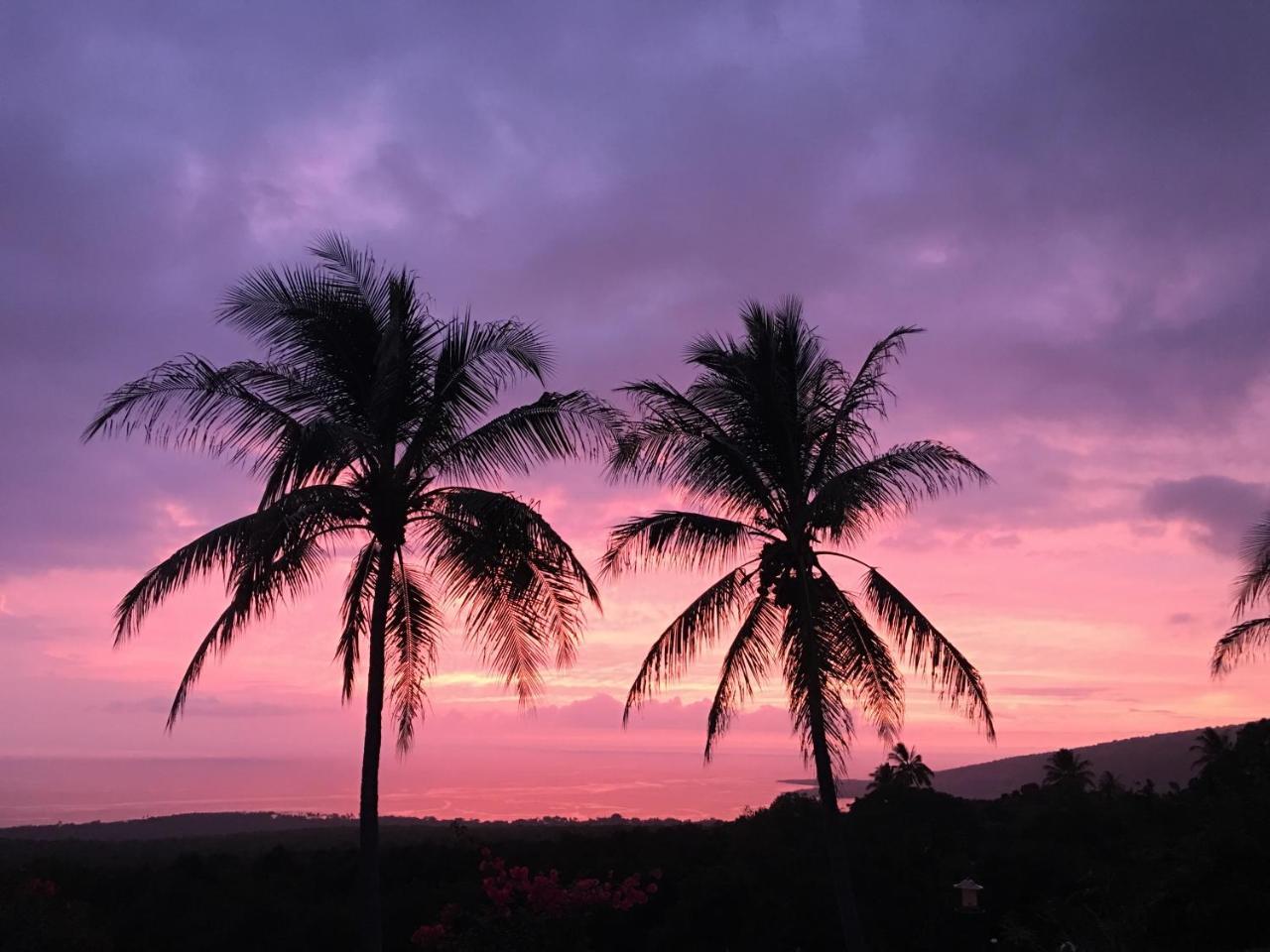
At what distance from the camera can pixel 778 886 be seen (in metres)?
22.9

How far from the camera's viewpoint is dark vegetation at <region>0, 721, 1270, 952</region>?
586 inches

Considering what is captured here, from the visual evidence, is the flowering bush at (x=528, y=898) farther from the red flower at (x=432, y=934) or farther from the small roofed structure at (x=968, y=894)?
the small roofed structure at (x=968, y=894)

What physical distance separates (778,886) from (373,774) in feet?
46.2

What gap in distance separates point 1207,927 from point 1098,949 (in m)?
3.87

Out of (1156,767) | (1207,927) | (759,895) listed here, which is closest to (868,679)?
(1207,927)

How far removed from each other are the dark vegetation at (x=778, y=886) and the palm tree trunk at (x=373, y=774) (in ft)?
4.80

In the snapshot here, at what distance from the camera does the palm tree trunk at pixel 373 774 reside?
10734mm

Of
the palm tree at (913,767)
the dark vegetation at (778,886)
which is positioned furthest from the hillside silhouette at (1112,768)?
the dark vegetation at (778,886)

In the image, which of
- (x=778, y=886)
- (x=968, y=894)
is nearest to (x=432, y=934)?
(x=968, y=894)

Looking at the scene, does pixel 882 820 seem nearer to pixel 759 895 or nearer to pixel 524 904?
pixel 759 895

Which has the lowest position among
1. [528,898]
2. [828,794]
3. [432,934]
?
[432,934]

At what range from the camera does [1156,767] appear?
103312 mm

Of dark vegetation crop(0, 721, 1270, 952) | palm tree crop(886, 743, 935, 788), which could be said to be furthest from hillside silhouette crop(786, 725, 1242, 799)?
dark vegetation crop(0, 721, 1270, 952)

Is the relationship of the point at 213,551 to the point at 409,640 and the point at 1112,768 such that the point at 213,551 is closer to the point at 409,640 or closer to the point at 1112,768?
the point at 409,640
